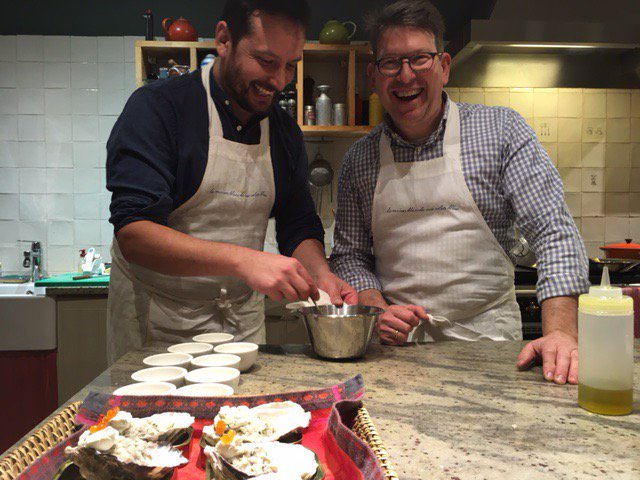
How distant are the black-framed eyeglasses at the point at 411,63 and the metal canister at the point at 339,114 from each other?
1.70m

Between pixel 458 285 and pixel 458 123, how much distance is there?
21.0 inches

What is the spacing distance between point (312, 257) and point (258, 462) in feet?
3.70

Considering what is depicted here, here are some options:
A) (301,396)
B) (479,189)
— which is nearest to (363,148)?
(479,189)

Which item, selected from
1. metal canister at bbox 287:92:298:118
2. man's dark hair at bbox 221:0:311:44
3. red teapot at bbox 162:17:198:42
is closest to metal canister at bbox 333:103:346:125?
metal canister at bbox 287:92:298:118

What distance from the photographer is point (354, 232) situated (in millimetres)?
1994

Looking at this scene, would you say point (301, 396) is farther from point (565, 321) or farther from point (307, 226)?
point (307, 226)

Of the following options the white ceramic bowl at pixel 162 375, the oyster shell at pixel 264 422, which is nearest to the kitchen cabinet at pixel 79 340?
the white ceramic bowl at pixel 162 375

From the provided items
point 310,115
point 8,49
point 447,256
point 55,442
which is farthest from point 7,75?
point 55,442

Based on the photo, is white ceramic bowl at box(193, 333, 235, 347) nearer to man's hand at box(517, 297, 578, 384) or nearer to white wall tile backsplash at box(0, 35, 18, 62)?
man's hand at box(517, 297, 578, 384)

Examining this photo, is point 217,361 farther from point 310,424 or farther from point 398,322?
point 398,322

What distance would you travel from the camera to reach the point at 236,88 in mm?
1677

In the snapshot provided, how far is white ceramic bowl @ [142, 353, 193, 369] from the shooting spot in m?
1.20

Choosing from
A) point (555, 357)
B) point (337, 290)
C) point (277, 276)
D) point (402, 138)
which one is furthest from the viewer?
point (402, 138)

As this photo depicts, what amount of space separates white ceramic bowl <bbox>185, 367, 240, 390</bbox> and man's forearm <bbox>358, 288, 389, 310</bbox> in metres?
0.68
